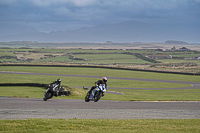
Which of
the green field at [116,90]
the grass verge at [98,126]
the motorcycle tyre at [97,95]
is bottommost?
the green field at [116,90]

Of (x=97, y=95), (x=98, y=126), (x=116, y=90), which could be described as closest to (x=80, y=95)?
(x=116, y=90)

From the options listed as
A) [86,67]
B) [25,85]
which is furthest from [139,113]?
[86,67]

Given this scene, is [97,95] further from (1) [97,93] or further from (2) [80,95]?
(2) [80,95]

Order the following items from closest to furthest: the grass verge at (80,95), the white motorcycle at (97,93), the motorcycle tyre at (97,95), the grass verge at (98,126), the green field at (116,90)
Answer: the grass verge at (98,126) → the white motorcycle at (97,93) → the motorcycle tyre at (97,95) → the grass verge at (80,95) → the green field at (116,90)

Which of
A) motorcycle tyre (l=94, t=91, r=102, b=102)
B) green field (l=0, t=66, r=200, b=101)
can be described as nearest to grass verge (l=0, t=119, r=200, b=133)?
motorcycle tyre (l=94, t=91, r=102, b=102)

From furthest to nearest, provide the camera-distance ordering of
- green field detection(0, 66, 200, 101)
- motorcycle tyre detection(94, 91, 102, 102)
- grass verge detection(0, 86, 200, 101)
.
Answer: green field detection(0, 66, 200, 101)
grass verge detection(0, 86, 200, 101)
motorcycle tyre detection(94, 91, 102, 102)

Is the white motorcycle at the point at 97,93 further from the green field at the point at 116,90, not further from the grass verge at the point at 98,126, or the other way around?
the green field at the point at 116,90

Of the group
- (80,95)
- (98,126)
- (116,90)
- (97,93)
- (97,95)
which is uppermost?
(97,93)

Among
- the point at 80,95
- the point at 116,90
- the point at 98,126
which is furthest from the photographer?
the point at 116,90

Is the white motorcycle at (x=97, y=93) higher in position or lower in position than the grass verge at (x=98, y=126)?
higher

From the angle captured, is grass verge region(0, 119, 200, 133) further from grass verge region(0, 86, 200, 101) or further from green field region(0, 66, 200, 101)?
green field region(0, 66, 200, 101)

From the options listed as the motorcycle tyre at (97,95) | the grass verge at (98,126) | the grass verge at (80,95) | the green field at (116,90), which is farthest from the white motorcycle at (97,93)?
the green field at (116,90)

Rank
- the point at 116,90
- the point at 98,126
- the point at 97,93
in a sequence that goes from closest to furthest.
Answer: the point at 98,126
the point at 97,93
the point at 116,90

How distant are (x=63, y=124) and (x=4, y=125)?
334 cm
